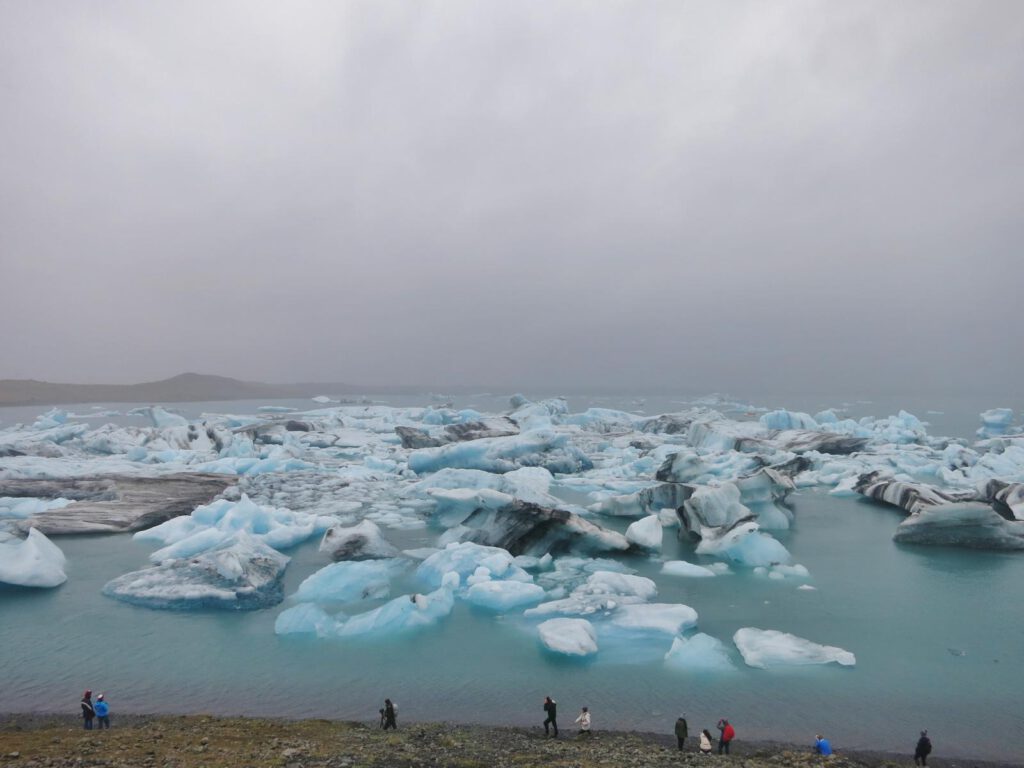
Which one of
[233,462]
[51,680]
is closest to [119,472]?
[233,462]

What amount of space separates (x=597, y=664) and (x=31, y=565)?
1329 cm

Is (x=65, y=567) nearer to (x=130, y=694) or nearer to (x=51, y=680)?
(x=51, y=680)

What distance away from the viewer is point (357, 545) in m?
16.3

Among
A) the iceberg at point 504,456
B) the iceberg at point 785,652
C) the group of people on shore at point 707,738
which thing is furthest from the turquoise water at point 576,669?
the iceberg at point 504,456

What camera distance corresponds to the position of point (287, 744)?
770 centimetres

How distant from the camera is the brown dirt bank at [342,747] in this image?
7.14 meters

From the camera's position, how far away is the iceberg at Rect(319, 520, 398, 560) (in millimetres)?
16234

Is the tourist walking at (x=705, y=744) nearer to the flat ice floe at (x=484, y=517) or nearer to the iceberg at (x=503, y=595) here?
the flat ice floe at (x=484, y=517)

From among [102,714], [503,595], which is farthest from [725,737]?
[102,714]

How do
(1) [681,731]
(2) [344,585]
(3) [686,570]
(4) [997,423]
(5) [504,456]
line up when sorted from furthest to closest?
1. (4) [997,423]
2. (5) [504,456]
3. (3) [686,570]
4. (2) [344,585]
5. (1) [681,731]

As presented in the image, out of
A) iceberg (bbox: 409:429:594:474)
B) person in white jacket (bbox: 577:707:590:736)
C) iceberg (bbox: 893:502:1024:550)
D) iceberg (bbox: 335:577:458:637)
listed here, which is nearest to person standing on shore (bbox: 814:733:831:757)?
person in white jacket (bbox: 577:707:590:736)

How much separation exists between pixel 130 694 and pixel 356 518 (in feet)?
37.4

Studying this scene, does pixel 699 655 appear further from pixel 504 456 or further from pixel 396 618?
pixel 504 456

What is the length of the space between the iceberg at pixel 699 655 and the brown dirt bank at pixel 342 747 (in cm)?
218
